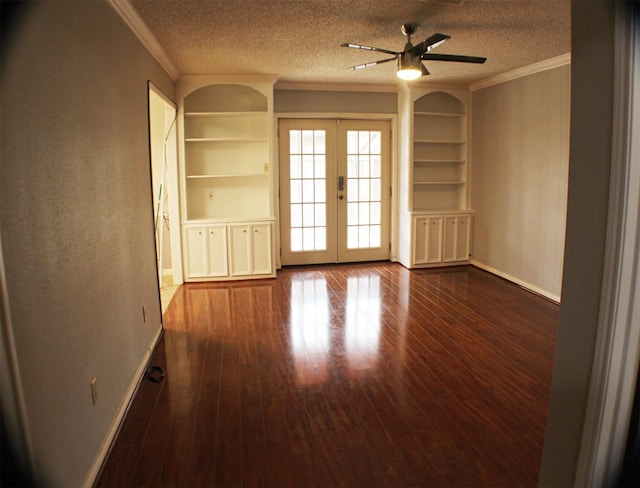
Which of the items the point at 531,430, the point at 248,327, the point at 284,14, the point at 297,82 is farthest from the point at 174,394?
the point at 297,82

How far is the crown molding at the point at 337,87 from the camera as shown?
5883 mm

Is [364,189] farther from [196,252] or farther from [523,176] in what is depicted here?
[196,252]

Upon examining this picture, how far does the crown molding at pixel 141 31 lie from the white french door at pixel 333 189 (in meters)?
1.97

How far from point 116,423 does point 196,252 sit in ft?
10.9

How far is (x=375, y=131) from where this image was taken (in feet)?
21.0

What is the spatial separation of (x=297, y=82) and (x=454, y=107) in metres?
2.36

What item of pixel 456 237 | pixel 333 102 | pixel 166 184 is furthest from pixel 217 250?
pixel 456 237

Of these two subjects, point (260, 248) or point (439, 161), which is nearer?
point (260, 248)

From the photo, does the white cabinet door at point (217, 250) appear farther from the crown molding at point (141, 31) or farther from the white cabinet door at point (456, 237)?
the white cabinet door at point (456, 237)

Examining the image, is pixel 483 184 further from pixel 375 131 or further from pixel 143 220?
pixel 143 220

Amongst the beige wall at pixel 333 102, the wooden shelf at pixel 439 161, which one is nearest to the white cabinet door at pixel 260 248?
the beige wall at pixel 333 102

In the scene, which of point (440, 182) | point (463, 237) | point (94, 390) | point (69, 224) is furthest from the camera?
point (463, 237)

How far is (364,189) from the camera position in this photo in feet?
21.2

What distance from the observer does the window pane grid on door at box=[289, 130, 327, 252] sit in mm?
6168
